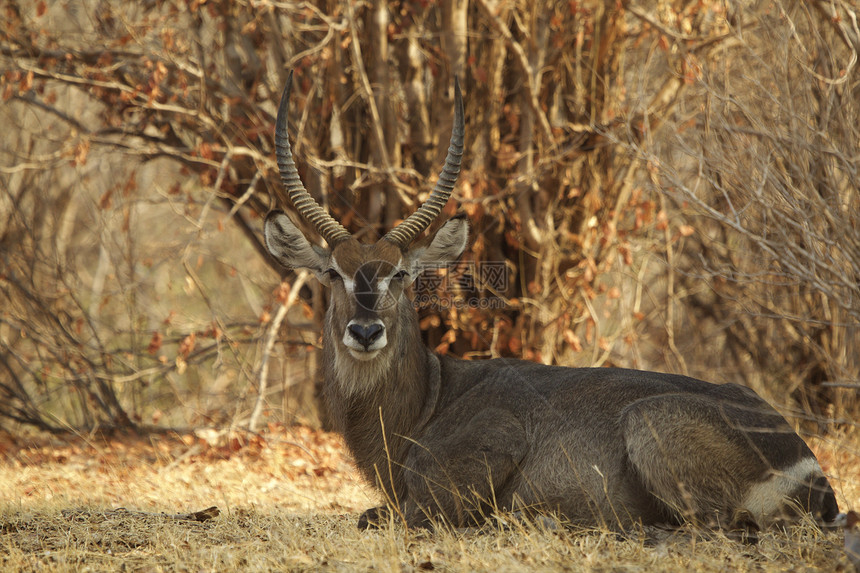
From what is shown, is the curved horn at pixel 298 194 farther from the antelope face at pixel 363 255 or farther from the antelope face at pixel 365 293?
the antelope face at pixel 365 293

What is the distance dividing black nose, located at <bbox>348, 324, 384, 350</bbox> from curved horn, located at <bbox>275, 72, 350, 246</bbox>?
895mm

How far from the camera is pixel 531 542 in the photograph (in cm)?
420

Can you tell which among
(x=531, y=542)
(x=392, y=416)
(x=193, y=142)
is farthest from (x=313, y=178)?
(x=531, y=542)

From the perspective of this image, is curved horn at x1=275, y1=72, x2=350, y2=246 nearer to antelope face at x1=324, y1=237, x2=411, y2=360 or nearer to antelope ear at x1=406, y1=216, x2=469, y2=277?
antelope face at x1=324, y1=237, x2=411, y2=360

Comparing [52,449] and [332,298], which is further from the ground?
[332,298]

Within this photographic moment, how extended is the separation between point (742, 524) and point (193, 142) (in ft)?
22.7

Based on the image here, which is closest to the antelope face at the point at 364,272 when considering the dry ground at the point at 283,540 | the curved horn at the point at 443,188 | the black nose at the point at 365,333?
the black nose at the point at 365,333

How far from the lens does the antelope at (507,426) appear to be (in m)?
4.61

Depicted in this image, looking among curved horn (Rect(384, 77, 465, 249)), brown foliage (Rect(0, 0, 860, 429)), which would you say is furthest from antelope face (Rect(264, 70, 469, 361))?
brown foliage (Rect(0, 0, 860, 429))

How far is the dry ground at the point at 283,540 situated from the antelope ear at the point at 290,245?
169 cm

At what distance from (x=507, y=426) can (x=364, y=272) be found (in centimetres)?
130

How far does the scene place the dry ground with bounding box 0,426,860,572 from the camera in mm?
3943

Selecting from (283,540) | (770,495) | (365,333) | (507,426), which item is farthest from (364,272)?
(770,495)

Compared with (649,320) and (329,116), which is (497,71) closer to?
(329,116)
